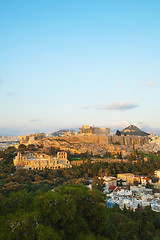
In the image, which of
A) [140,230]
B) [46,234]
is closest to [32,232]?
[46,234]

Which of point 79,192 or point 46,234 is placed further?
point 79,192

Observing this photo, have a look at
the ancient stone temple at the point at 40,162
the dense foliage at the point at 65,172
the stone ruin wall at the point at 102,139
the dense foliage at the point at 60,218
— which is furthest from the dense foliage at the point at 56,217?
the stone ruin wall at the point at 102,139

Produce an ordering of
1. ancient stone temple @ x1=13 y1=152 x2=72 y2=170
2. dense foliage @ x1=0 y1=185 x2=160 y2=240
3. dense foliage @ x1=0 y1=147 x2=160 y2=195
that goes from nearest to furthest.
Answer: dense foliage @ x1=0 y1=185 x2=160 y2=240, dense foliage @ x1=0 y1=147 x2=160 y2=195, ancient stone temple @ x1=13 y1=152 x2=72 y2=170

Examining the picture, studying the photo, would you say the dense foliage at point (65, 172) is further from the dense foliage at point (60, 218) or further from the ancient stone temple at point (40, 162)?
the dense foliage at point (60, 218)

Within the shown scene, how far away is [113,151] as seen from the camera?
53.1 meters

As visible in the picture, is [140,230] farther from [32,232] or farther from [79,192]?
[32,232]

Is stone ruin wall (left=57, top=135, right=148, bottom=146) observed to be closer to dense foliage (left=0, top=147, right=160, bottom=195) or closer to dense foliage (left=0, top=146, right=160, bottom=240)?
dense foliage (left=0, top=147, right=160, bottom=195)

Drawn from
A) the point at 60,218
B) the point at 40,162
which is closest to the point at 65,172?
the point at 40,162

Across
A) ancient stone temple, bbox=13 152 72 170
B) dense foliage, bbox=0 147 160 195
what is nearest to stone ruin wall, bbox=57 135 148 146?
dense foliage, bbox=0 147 160 195

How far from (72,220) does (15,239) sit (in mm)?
2171

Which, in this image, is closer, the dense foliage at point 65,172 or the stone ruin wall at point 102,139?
the dense foliage at point 65,172

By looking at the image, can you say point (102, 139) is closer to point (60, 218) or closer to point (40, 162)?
point (40, 162)

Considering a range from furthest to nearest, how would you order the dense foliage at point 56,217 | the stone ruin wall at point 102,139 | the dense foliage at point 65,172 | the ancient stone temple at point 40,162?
the stone ruin wall at point 102,139
the ancient stone temple at point 40,162
the dense foliage at point 65,172
the dense foliage at point 56,217

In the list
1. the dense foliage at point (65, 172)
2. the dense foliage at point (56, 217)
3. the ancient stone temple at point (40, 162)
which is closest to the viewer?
the dense foliage at point (56, 217)
